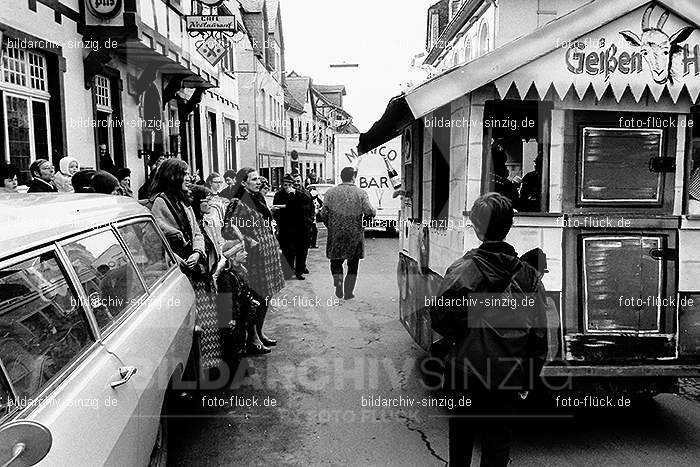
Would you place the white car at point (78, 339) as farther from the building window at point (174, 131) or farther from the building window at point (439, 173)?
the building window at point (174, 131)

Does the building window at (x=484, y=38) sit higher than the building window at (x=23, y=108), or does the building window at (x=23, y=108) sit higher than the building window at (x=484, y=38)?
the building window at (x=484, y=38)

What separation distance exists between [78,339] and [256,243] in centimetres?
382

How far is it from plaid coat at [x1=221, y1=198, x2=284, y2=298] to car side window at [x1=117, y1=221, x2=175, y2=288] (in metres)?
1.62

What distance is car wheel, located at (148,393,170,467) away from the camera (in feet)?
10.8

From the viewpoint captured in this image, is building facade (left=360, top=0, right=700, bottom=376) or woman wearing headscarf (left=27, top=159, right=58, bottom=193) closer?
building facade (left=360, top=0, right=700, bottom=376)

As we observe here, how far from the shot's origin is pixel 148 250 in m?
3.99

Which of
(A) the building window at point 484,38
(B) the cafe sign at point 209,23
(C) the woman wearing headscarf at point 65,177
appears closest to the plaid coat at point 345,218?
(C) the woman wearing headscarf at point 65,177

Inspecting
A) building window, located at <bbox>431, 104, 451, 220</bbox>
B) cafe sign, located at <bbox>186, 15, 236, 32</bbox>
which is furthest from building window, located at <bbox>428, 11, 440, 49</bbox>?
building window, located at <bbox>431, 104, 451, 220</bbox>

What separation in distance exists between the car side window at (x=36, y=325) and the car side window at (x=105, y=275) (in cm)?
19

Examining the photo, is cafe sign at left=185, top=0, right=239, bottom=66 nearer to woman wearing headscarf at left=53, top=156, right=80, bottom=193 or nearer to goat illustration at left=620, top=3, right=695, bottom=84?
woman wearing headscarf at left=53, top=156, right=80, bottom=193

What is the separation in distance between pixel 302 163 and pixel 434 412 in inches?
1814

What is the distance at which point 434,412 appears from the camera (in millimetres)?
4844

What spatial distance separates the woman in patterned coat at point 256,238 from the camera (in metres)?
6.18

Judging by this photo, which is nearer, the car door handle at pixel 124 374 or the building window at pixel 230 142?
the car door handle at pixel 124 374
